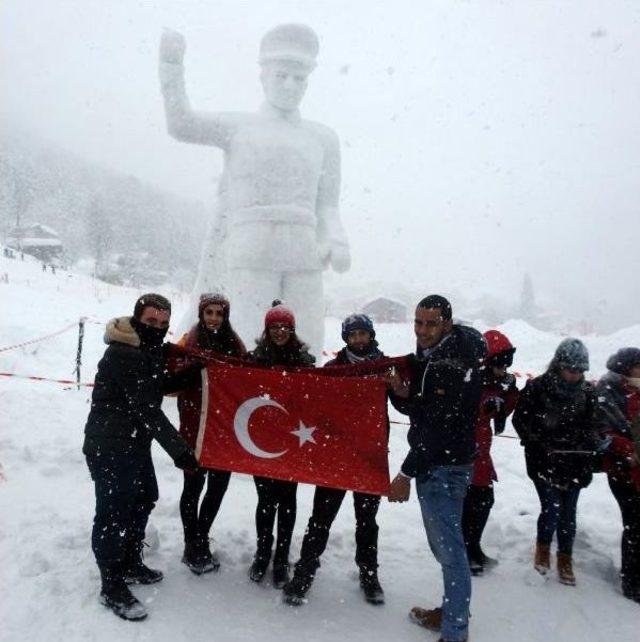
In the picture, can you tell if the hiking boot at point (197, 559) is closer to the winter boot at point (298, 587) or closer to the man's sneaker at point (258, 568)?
the man's sneaker at point (258, 568)

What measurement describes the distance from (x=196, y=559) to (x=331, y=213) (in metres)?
4.37

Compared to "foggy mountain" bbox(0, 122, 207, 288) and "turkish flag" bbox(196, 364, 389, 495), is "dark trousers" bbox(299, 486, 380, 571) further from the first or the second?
"foggy mountain" bbox(0, 122, 207, 288)

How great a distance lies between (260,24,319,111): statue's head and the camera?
6.08 meters

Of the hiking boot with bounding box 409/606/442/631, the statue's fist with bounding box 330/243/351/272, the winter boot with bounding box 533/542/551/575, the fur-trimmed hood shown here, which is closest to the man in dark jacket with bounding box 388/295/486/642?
the hiking boot with bounding box 409/606/442/631

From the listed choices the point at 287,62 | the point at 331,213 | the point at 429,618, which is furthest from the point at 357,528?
the point at 287,62

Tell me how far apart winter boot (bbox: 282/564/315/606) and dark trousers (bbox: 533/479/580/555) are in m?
1.58

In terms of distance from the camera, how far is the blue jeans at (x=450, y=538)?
2766 mm

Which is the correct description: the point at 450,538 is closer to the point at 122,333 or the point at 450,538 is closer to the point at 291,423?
the point at 291,423

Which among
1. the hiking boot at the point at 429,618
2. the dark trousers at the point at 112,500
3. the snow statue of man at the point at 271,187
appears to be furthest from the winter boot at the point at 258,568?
the snow statue of man at the point at 271,187

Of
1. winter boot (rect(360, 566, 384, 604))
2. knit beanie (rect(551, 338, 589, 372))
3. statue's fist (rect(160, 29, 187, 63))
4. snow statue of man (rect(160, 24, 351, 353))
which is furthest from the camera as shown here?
snow statue of man (rect(160, 24, 351, 353))

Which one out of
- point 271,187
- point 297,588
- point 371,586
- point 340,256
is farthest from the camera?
point 340,256

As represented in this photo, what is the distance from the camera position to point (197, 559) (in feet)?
11.0

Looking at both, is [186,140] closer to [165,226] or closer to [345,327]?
[345,327]

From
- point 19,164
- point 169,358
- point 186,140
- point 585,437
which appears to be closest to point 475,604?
point 585,437
